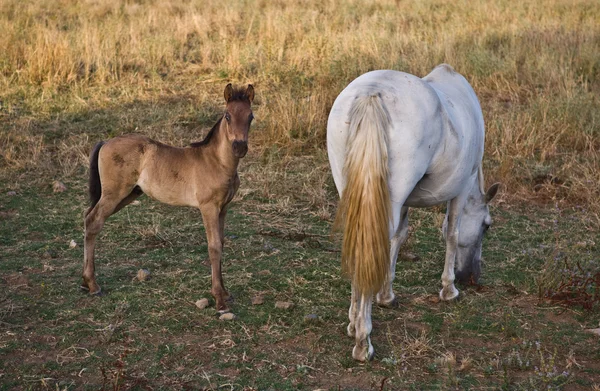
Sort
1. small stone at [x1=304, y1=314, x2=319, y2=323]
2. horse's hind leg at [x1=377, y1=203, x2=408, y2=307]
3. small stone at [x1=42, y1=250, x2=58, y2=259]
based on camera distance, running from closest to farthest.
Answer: small stone at [x1=304, y1=314, x2=319, y2=323] → horse's hind leg at [x1=377, y1=203, x2=408, y2=307] → small stone at [x1=42, y1=250, x2=58, y2=259]

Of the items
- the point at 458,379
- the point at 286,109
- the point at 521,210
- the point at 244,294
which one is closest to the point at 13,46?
the point at 286,109

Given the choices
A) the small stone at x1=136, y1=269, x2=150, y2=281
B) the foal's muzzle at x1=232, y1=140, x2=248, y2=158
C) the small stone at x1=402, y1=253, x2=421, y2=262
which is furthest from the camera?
the small stone at x1=402, y1=253, x2=421, y2=262

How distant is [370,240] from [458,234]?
4.67 feet

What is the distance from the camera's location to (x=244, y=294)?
15.0 feet

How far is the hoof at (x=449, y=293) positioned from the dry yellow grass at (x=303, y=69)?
2.26 m

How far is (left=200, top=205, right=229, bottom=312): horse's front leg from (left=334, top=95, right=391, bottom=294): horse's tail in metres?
1.06

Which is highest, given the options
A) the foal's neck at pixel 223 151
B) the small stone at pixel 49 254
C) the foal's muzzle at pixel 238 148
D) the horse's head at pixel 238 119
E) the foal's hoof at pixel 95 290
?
the horse's head at pixel 238 119

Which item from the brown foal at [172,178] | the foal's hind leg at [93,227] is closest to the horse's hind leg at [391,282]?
the brown foal at [172,178]

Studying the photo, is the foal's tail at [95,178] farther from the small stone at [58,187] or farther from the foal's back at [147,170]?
the small stone at [58,187]

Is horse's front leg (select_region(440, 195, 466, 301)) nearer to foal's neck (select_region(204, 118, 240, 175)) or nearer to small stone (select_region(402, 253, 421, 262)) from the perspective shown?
small stone (select_region(402, 253, 421, 262))

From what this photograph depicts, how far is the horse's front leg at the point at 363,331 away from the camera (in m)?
3.67

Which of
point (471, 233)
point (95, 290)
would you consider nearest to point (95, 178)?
point (95, 290)

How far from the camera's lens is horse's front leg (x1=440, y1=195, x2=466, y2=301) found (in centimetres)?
446

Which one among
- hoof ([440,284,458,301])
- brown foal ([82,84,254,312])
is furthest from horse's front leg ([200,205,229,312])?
hoof ([440,284,458,301])
